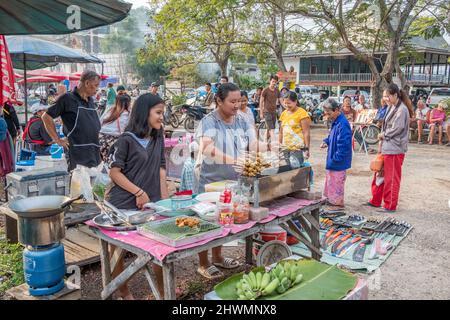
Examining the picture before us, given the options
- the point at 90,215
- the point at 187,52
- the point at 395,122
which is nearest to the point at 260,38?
the point at 187,52

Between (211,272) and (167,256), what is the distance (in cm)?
161

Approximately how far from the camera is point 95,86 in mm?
4664

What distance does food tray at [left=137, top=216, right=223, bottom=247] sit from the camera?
237 cm

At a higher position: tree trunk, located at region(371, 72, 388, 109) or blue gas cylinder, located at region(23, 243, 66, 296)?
tree trunk, located at region(371, 72, 388, 109)

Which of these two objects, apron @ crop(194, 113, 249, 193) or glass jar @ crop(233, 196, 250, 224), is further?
apron @ crop(194, 113, 249, 193)

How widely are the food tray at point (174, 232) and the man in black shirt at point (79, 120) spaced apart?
240cm

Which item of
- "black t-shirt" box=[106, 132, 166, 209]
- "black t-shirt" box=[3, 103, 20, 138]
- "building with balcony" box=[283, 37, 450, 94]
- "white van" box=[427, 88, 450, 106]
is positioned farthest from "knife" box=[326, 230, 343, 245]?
"building with balcony" box=[283, 37, 450, 94]

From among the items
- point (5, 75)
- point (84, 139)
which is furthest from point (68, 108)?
point (5, 75)

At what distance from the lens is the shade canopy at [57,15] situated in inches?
160

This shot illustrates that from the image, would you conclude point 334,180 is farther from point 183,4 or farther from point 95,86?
point 183,4

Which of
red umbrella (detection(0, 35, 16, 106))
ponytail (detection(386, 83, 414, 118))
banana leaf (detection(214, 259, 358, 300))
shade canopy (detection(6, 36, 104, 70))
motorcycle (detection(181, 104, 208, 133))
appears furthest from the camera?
motorcycle (detection(181, 104, 208, 133))

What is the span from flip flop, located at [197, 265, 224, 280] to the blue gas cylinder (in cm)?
144

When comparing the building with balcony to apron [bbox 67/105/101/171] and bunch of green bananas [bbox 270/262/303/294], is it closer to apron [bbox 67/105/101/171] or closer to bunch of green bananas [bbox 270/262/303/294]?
apron [bbox 67/105/101/171]

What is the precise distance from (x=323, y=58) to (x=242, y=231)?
35017 millimetres
